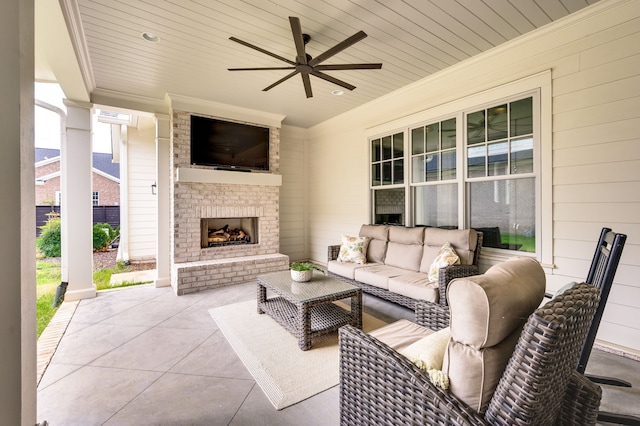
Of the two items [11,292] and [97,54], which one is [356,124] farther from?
[11,292]

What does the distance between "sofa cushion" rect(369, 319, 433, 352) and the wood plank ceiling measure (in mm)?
2595

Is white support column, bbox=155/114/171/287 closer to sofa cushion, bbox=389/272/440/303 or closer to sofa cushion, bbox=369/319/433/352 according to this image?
sofa cushion, bbox=389/272/440/303

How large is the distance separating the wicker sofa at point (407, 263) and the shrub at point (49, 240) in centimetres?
578

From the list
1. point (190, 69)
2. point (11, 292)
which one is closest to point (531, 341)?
point (11, 292)

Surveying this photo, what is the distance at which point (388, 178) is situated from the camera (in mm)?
4629

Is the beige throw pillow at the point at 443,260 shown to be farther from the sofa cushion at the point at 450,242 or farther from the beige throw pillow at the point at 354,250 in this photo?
the beige throw pillow at the point at 354,250

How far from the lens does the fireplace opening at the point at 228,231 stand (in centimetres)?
488

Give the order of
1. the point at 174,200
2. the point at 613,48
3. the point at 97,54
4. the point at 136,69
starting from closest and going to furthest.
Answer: the point at 613,48, the point at 97,54, the point at 136,69, the point at 174,200

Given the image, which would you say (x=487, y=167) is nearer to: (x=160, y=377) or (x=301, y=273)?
(x=301, y=273)

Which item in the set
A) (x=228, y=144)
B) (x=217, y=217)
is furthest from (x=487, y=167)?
(x=217, y=217)

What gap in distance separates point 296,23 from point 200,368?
2777 millimetres

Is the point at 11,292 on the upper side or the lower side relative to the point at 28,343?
upper

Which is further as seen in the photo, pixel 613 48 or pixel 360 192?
pixel 360 192

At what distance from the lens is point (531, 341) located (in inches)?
32.5
